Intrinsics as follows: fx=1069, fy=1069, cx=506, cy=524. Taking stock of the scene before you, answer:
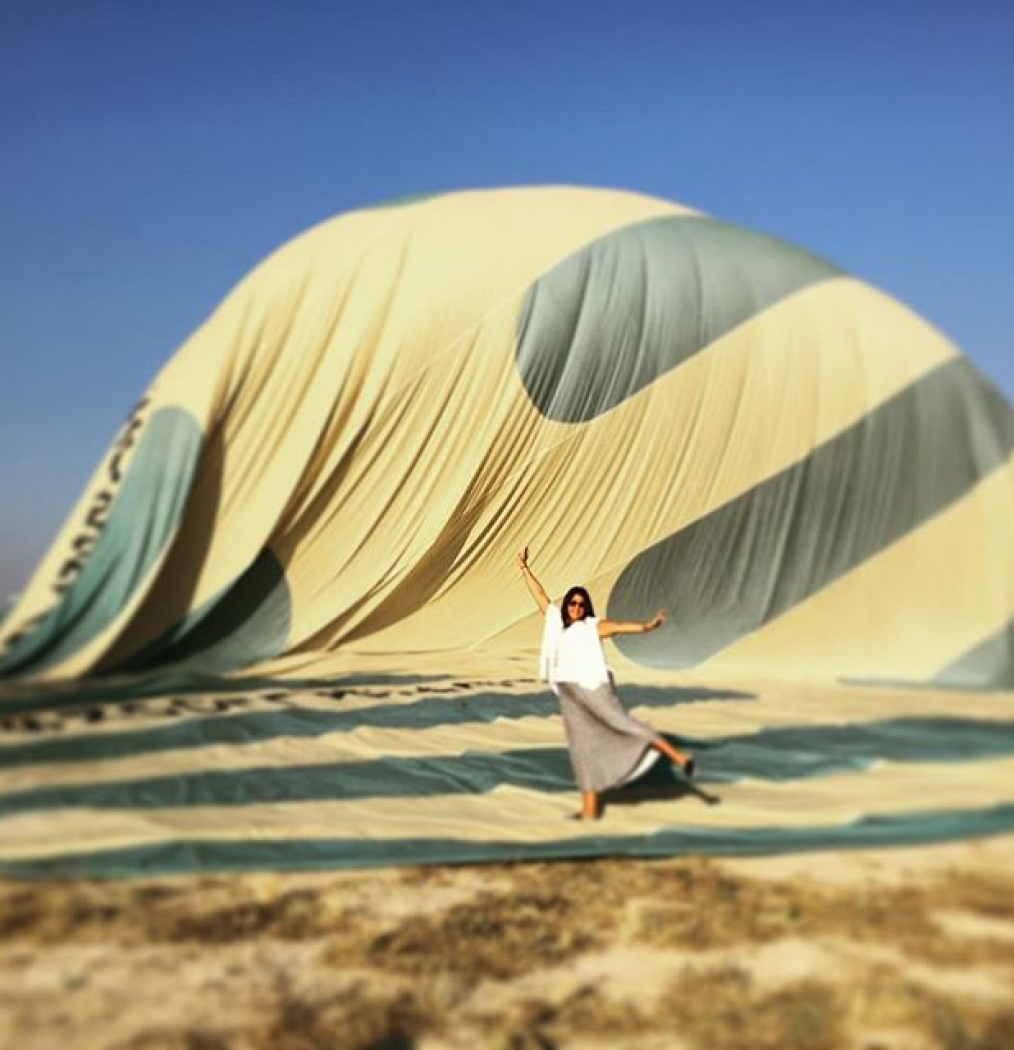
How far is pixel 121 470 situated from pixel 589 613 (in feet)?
6.97

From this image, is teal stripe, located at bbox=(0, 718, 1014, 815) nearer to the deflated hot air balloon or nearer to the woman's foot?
the woman's foot

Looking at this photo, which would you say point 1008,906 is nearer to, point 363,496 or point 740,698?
point 740,698

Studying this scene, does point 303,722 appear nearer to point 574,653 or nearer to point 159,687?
point 159,687

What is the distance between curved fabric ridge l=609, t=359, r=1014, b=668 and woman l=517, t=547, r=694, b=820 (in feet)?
5.36

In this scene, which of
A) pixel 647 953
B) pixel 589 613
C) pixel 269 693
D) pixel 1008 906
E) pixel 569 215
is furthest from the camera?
pixel 569 215

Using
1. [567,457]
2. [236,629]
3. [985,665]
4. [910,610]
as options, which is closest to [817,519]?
[910,610]

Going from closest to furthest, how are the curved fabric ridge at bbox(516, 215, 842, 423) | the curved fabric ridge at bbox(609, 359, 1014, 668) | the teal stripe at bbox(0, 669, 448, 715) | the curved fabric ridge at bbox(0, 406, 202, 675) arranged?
the teal stripe at bbox(0, 669, 448, 715) < the curved fabric ridge at bbox(0, 406, 202, 675) < the curved fabric ridge at bbox(609, 359, 1014, 668) < the curved fabric ridge at bbox(516, 215, 842, 423)

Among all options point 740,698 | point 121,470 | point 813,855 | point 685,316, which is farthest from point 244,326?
point 813,855

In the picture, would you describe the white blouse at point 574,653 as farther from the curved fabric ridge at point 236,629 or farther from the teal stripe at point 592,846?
the curved fabric ridge at point 236,629

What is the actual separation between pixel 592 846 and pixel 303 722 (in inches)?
51.7

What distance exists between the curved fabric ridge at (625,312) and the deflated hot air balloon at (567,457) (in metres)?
0.01

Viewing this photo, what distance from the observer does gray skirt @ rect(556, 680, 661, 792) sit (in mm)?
3281

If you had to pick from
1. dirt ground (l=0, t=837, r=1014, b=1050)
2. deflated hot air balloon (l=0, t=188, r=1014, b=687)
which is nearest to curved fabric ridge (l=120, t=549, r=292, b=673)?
deflated hot air balloon (l=0, t=188, r=1014, b=687)

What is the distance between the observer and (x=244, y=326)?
15.4ft
